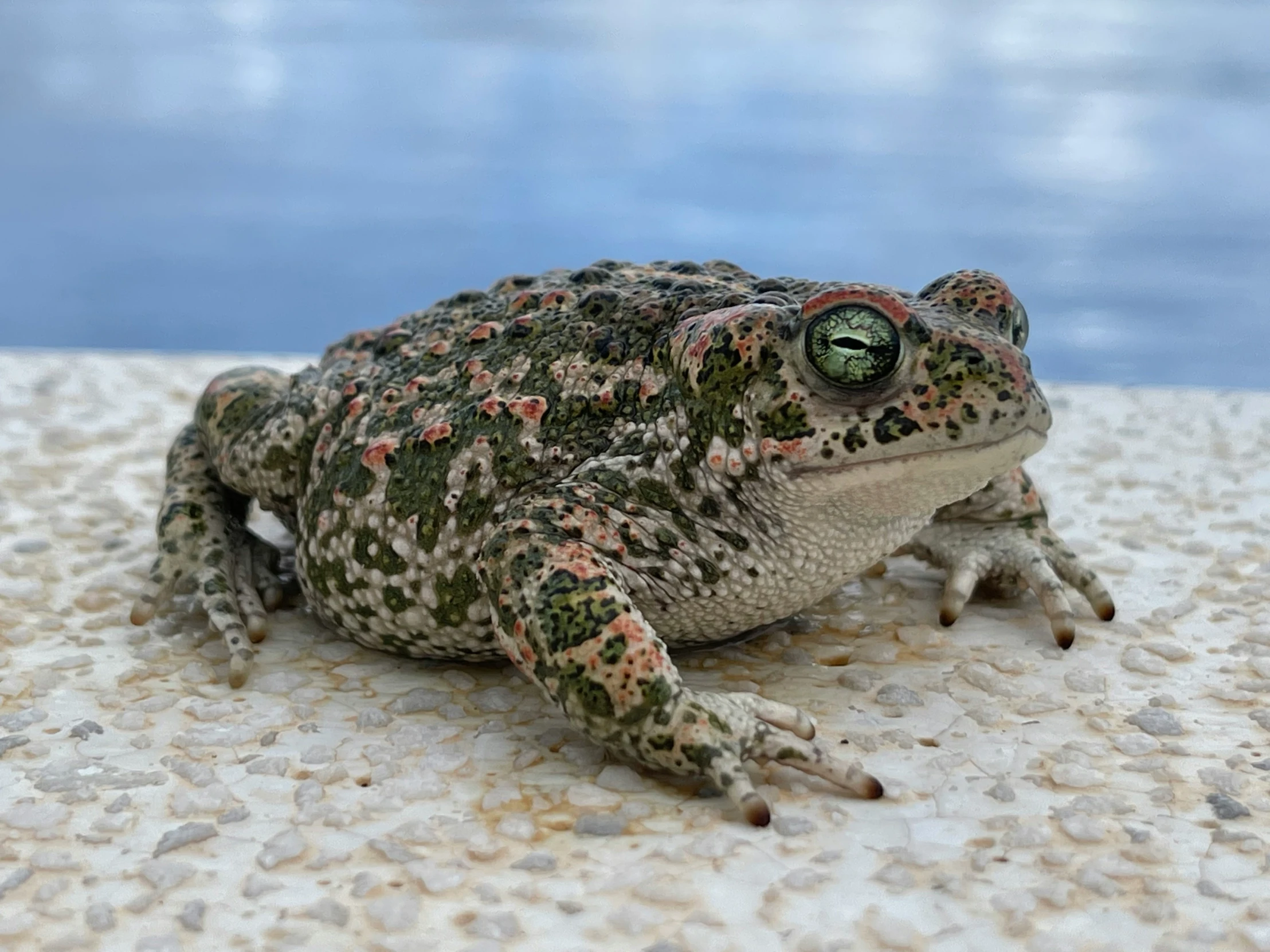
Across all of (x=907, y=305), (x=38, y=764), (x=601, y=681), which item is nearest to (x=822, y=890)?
(x=601, y=681)

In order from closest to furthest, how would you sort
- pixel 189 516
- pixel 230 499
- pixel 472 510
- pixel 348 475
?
pixel 472 510 < pixel 348 475 < pixel 189 516 < pixel 230 499

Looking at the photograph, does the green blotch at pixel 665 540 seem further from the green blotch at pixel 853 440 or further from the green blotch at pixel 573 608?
the green blotch at pixel 853 440

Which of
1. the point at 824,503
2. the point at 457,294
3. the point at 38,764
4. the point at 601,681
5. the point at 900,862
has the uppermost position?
the point at 457,294

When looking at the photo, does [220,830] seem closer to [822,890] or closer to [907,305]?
[822,890]

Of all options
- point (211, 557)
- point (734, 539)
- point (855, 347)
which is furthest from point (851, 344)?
point (211, 557)

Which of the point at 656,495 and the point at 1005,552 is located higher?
the point at 656,495

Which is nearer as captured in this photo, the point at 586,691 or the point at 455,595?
the point at 586,691

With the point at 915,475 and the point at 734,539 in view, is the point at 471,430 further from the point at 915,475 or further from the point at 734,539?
the point at 915,475

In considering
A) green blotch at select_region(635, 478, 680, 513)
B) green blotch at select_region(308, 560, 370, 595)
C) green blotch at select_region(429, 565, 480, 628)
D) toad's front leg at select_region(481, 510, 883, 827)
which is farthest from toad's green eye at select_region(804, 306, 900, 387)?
green blotch at select_region(308, 560, 370, 595)
